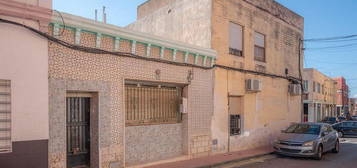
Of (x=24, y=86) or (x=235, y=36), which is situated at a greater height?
(x=235, y=36)

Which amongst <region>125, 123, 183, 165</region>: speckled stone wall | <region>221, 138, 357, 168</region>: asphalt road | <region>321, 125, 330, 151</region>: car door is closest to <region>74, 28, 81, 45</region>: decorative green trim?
<region>125, 123, 183, 165</region>: speckled stone wall

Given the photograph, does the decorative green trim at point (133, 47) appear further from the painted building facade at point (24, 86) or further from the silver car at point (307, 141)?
the silver car at point (307, 141)

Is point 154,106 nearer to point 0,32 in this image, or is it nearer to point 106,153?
point 106,153

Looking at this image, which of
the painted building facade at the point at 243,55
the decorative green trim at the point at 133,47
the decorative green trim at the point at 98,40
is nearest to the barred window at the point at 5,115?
the decorative green trim at the point at 98,40

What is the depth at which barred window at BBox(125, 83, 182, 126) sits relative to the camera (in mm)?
8633

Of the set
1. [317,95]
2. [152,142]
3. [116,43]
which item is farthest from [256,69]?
[317,95]

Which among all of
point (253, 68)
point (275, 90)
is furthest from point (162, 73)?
point (275, 90)

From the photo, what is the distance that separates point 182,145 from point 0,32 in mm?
6751

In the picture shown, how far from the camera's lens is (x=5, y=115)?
5.80 meters

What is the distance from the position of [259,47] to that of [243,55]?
5.71 feet

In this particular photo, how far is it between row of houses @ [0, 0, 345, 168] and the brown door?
27 millimetres

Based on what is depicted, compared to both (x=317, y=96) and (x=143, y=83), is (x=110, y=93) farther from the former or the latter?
(x=317, y=96)

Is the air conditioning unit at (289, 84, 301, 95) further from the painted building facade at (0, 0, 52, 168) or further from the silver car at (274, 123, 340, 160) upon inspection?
the painted building facade at (0, 0, 52, 168)

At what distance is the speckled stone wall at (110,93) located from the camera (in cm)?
662
